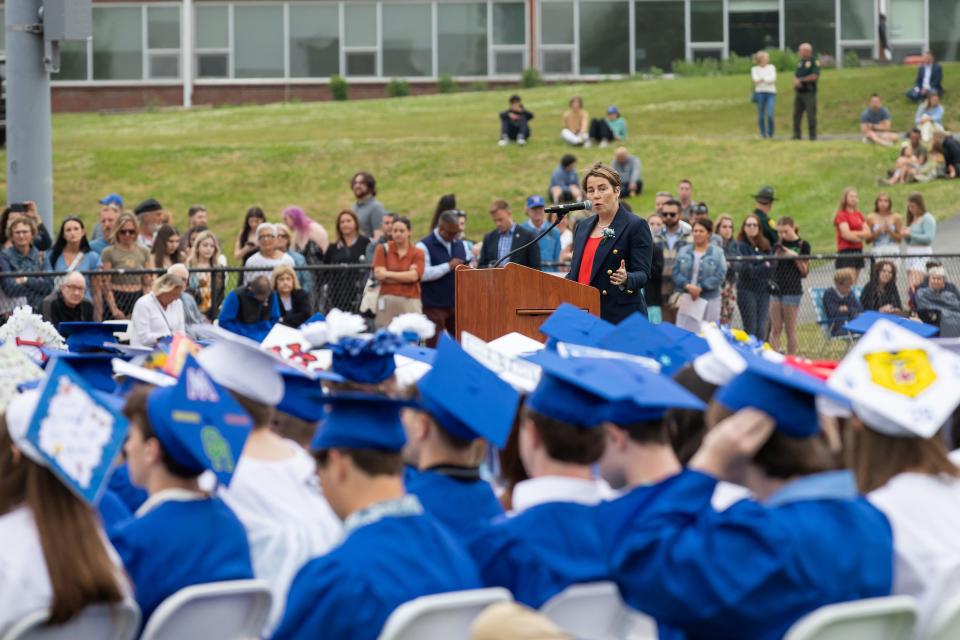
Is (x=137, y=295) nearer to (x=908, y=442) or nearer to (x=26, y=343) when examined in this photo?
(x=26, y=343)

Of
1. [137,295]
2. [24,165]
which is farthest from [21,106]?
[137,295]

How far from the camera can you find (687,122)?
36969mm

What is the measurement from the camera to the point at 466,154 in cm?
3234

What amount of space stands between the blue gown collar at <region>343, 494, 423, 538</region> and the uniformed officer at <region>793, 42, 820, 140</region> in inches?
1074

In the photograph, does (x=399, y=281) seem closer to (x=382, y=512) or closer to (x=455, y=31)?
(x=382, y=512)

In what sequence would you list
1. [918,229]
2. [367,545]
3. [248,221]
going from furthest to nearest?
1. [918,229]
2. [248,221]
3. [367,545]

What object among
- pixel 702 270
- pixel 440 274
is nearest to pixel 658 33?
pixel 702 270

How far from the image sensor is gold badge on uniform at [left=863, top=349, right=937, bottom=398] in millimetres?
4242

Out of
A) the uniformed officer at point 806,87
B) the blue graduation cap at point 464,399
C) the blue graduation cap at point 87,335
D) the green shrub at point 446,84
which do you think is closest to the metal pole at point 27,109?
the blue graduation cap at point 87,335

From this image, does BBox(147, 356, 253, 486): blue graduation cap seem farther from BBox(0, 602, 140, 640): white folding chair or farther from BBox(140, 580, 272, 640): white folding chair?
BBox(0, 602, 140, 640): white folding chair

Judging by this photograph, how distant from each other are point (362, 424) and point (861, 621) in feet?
4.45

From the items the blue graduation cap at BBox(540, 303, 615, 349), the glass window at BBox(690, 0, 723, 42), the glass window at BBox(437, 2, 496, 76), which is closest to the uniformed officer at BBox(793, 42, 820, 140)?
the glass window at BBox(690, 0, 723, 42)

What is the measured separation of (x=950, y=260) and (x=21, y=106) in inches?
378

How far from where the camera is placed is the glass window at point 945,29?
47094 millimetres
